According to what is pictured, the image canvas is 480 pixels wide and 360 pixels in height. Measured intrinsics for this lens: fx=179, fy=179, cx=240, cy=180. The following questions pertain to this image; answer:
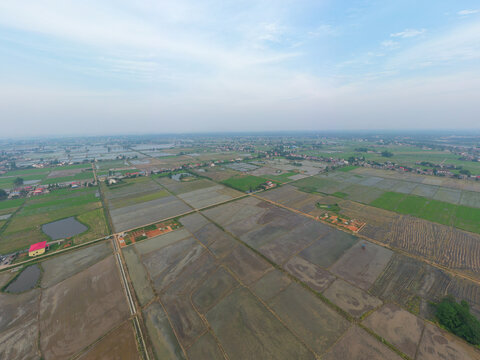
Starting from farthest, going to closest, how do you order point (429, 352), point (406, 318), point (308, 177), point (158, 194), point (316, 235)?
1. point (308, 177)
2. point (158, 194)
3. point (316, 235)
4. point (406, 318)
5. point (429, 352)

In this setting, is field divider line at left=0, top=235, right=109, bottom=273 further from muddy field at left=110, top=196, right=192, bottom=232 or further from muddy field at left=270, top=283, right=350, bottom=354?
muddy field at left=270, top=283, right=350, bottom=354

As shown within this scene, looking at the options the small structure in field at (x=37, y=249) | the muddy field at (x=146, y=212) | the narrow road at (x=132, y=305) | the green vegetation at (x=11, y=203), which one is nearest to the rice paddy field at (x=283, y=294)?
the narrow road at (x=132, y=305)

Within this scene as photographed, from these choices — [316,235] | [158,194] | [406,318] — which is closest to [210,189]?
[158,194]

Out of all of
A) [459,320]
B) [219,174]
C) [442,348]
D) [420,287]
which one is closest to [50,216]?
[219,174]

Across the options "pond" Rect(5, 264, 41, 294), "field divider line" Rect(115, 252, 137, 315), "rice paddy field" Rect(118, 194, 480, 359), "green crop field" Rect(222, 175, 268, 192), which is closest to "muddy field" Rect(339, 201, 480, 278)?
"rice paddy field" Rect(118, 194, 480, 359)

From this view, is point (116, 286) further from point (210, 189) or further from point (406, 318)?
point (210, 189)

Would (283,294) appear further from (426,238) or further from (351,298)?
(426,238)
